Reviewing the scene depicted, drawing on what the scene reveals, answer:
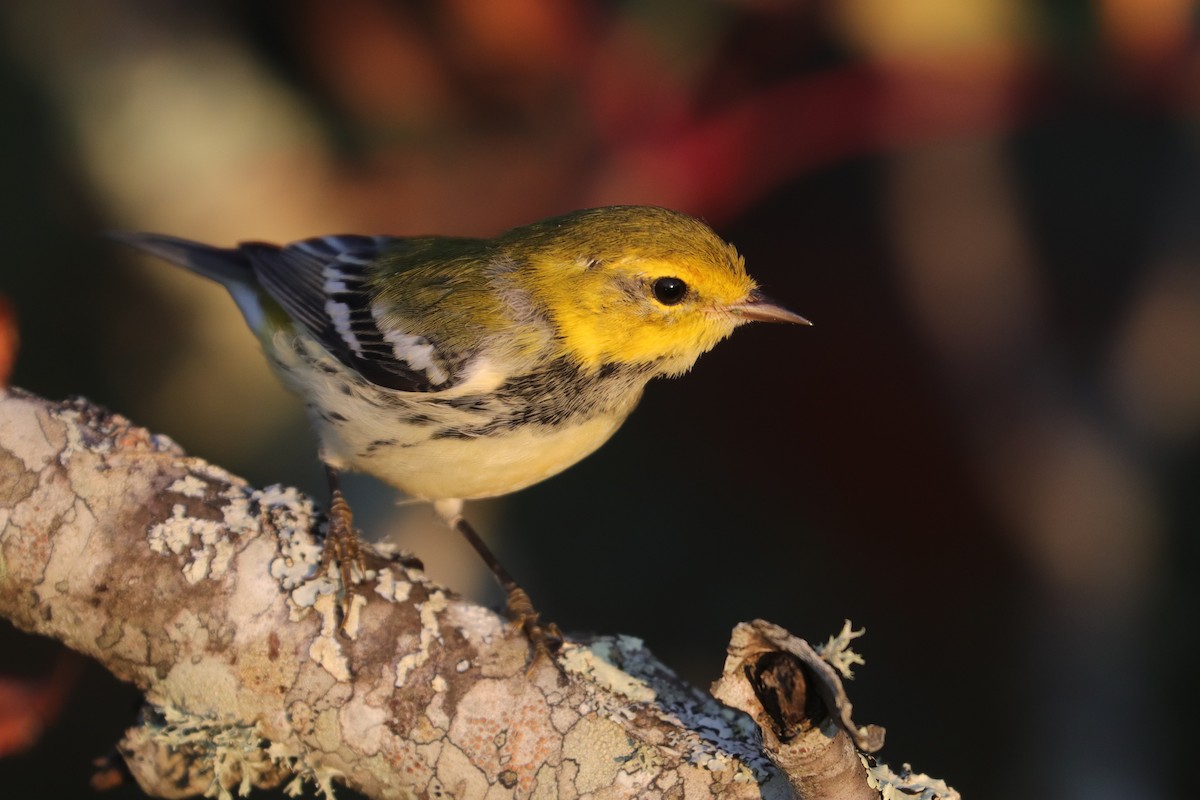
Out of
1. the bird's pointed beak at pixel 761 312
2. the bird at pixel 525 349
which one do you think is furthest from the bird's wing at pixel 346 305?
the bird's pointed beak at pixel 761 312

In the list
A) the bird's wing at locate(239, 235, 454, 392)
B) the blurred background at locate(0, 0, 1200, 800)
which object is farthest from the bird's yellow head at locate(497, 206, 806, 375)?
the blurred background at locate(0, 0, 1200, 800)

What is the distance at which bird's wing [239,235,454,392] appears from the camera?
1.76 meters

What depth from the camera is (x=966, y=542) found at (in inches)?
137

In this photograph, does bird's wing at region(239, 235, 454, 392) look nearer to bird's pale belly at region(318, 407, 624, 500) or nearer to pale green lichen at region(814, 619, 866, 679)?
bird's pale belly at region(318, 407, 624, 500)

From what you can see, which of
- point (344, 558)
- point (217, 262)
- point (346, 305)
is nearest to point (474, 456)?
point (344, 558)

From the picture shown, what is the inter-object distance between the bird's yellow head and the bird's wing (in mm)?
223

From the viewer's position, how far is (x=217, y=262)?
7.50 feet

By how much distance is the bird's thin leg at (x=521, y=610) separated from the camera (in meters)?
1.36

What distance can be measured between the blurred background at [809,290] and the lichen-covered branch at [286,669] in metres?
1.86

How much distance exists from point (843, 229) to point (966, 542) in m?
1.12

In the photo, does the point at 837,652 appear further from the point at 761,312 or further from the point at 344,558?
the point at 761,312

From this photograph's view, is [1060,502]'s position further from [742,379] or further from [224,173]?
[224,173]

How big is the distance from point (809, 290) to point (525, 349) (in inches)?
82.8

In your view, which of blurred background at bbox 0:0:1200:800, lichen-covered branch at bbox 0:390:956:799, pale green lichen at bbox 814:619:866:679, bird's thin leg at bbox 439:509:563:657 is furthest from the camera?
blurred background at bbox 0:0:1200:800
